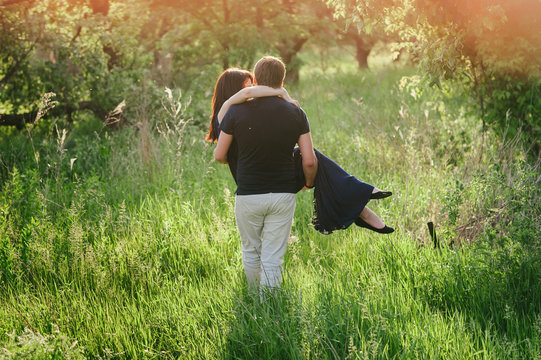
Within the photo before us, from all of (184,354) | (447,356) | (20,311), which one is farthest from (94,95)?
(447,356)

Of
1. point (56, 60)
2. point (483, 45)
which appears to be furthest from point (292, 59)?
point (483, 45)

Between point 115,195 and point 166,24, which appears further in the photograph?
point 166,24

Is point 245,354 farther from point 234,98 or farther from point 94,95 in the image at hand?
point 94,95

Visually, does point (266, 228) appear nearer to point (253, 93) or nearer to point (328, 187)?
point (328, 187)

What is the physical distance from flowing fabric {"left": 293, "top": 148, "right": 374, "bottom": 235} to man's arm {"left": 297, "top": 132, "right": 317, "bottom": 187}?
6cm

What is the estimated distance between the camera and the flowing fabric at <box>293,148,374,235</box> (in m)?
3.79

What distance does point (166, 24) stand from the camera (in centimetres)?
1698

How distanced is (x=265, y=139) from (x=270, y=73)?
0.46 metres

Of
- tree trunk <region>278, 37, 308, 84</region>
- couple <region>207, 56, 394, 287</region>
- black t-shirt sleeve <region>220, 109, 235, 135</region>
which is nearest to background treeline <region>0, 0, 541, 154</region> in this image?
tree trunk <region>278, 37, 308, 84</region>

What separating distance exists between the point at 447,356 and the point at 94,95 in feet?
28.6

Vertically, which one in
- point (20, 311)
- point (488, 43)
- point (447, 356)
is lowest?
point (20, 311)

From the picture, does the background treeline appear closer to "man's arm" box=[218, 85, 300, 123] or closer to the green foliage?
the green foliage

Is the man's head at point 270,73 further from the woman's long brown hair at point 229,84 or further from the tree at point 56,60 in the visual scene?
the tree at point 56,60

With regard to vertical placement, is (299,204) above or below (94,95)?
below
